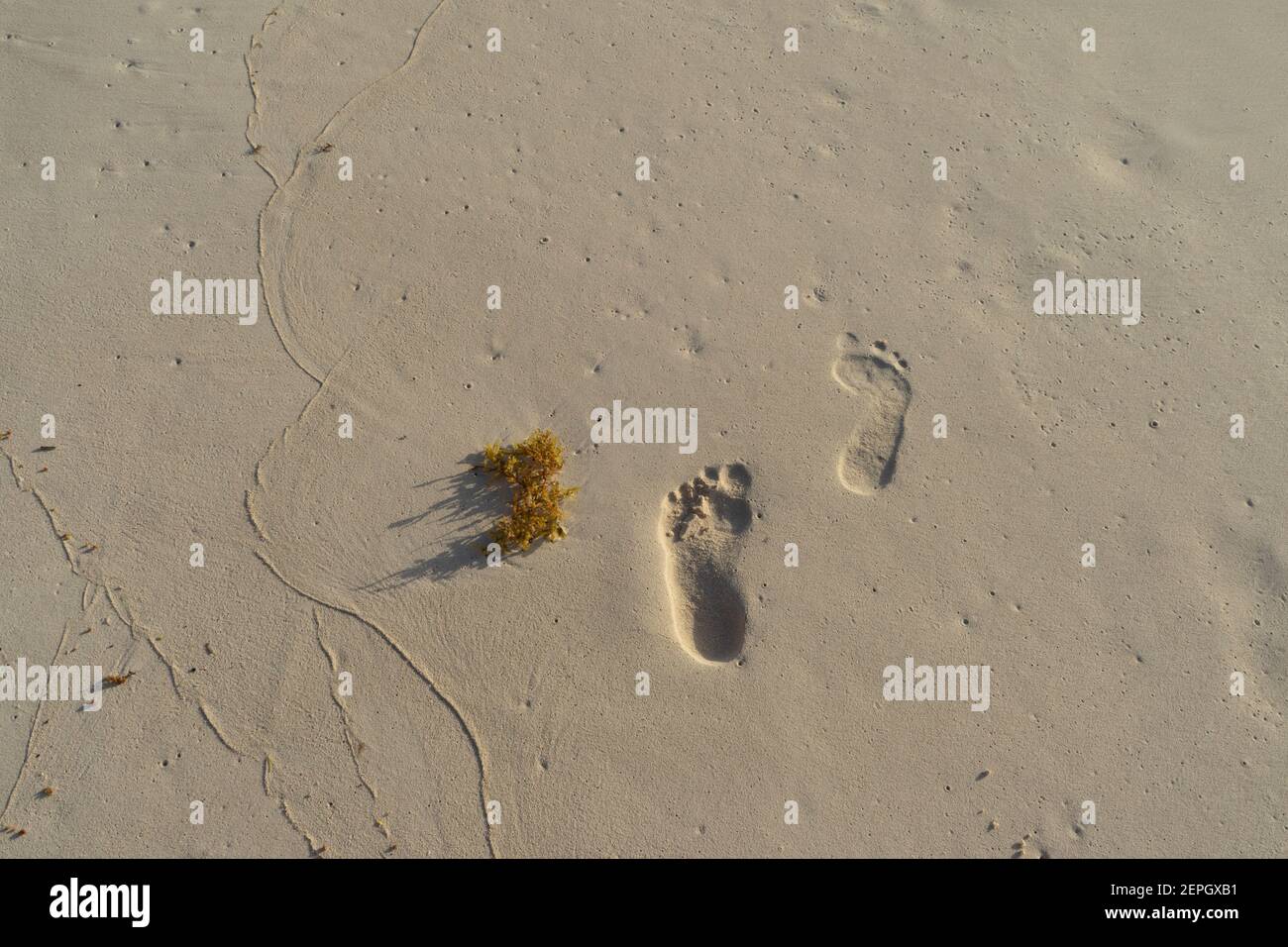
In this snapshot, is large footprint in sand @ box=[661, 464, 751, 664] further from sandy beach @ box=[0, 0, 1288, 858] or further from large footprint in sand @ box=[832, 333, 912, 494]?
large footprint in sand @ box=[832, 333, 912, 494]

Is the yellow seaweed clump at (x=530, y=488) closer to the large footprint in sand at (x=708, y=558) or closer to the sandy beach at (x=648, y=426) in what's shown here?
the sandy beach at (x=648, y=426)

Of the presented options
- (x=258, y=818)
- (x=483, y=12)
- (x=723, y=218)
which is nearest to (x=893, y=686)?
(x=723, y=218)

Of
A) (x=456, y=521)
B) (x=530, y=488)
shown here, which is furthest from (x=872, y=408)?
(x=456, y=521)

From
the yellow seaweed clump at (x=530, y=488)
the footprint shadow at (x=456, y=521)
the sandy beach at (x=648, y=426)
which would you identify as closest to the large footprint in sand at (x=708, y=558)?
the sandy beach at (x=648, y=426)

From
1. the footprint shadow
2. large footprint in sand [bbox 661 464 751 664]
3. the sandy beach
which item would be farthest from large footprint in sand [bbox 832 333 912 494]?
the footprint shadow

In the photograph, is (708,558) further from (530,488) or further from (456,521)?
(456,521)

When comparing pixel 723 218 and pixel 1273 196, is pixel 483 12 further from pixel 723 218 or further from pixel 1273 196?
pixel 1273 196

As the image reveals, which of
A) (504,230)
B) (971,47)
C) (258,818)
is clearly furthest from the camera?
(971,47)

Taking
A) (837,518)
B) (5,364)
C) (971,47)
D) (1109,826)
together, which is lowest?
(1109,826)
